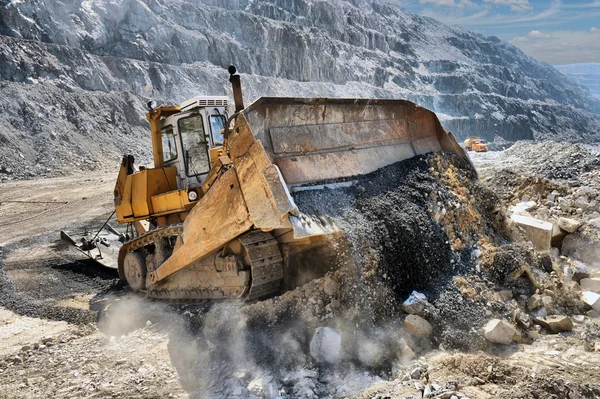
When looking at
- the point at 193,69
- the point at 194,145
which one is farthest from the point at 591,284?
the point at 193,69

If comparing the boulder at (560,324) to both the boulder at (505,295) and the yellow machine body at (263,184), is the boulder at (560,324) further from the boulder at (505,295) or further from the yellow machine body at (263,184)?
the yellow machine body at (263,184)

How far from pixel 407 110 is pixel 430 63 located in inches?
3063

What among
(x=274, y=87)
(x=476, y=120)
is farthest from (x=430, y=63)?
(x=274, y=87)

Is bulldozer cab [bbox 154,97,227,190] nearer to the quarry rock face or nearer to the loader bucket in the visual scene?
the loader bucket

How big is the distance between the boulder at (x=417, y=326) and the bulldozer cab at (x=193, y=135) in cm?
299

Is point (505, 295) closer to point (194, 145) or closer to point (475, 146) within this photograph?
point (194, 145)

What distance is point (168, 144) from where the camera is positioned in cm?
627

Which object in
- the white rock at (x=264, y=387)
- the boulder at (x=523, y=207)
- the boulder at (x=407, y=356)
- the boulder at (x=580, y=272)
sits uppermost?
the boulder at (x=523, y=207)

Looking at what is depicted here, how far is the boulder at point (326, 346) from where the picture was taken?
4.02 meters

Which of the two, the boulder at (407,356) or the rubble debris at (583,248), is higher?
the rubble debris at (583,248)

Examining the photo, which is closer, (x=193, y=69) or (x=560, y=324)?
(x=560, y=324)

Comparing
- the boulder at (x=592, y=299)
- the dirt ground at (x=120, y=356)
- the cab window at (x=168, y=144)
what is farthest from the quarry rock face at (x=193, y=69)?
the boulder at (x=592, y=299)

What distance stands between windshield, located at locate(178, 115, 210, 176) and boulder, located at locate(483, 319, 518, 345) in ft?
12.1

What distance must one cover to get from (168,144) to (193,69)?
33982 millimetres
